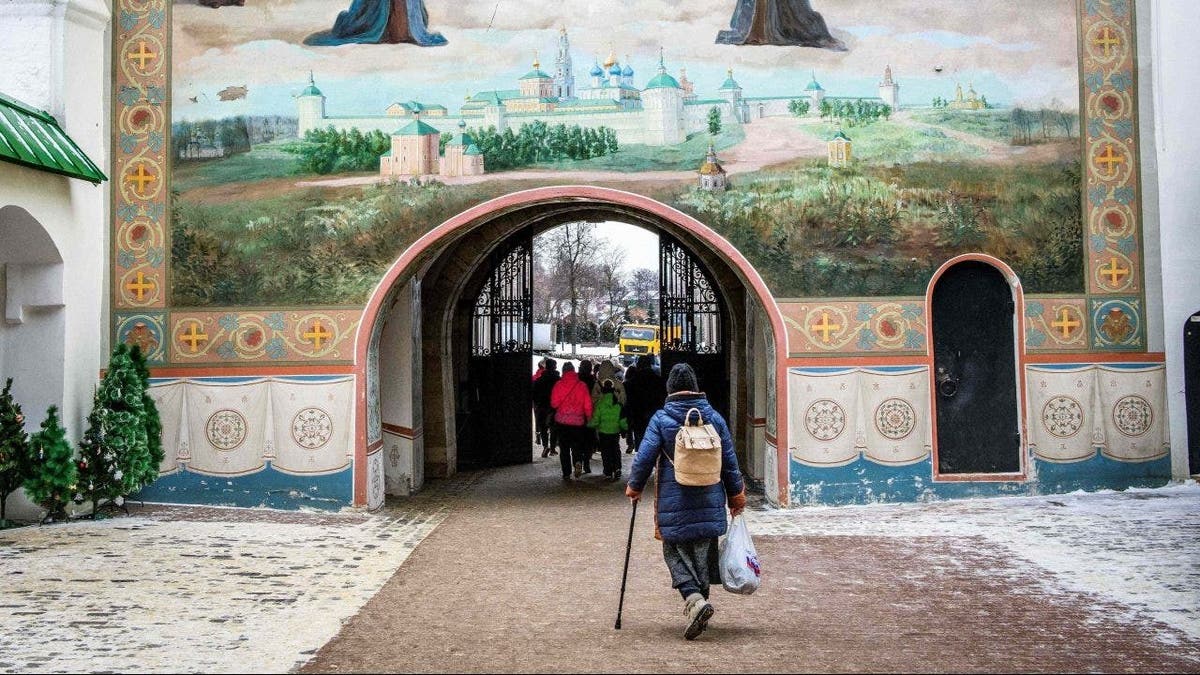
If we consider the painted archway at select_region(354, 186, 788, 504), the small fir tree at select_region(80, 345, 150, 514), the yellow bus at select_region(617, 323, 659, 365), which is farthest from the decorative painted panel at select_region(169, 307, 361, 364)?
the yellow bus at select_region(617, 323, 659, 365)

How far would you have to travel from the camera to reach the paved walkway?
646cm

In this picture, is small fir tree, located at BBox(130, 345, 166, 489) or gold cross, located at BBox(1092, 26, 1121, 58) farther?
gold cross, located at BBox(1092, 26, 1121, 58)

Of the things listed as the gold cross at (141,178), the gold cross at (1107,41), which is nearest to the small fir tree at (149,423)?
the gold cross at (141,178)

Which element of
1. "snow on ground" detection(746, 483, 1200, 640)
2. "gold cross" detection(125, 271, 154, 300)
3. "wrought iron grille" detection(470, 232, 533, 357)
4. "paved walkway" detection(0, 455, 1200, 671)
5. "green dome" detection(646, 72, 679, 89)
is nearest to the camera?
"paved walkway" detection(0, 455, 1200, 671)

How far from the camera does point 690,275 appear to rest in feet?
55.4

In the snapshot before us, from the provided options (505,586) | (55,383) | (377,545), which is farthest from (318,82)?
(505,586)

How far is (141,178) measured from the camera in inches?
475

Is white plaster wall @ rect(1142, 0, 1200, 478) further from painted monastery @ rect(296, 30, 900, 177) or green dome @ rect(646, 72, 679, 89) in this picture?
green dome @ rect(646, 72, 679, 89)

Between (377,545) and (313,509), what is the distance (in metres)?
2.02

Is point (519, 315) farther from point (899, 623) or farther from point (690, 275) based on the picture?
point (899, 623)

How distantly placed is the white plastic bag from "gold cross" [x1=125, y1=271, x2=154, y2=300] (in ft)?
25.2

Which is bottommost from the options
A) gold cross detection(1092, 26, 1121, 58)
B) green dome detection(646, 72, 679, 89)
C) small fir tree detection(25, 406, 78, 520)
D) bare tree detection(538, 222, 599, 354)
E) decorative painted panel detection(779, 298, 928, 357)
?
small fir tree detection(25, 406, 78, 520)

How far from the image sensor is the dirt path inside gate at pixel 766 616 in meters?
6.34

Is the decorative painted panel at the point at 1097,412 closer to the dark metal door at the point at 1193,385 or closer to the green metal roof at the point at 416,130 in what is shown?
the dark metal door at the point at 1193,385
